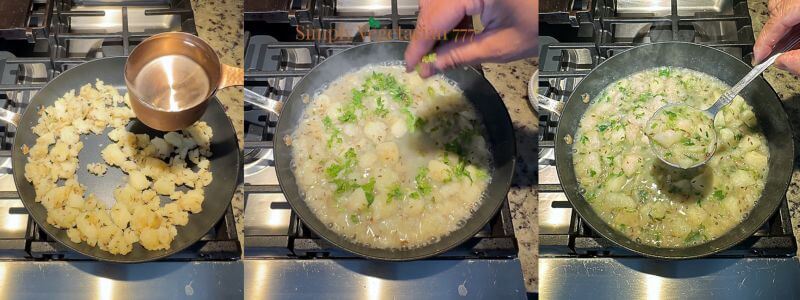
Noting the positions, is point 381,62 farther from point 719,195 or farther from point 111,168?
point 719,195

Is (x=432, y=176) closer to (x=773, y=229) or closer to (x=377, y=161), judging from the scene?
(x=377, y=161)

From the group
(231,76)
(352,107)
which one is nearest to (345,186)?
(352,107)

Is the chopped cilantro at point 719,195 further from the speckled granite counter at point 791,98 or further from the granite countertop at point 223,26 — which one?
the granite countertop at point 223,26

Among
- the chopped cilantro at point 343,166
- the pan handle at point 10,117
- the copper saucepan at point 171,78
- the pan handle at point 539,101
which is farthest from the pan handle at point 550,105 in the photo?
the pan handle at point 10,117

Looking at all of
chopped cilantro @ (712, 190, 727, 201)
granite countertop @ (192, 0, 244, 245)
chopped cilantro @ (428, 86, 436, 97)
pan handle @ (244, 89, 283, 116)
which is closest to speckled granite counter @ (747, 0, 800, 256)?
chopped cilantro @ (712, 190, 727, 201)

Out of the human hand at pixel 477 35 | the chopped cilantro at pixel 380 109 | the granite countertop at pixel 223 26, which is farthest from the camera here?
the granite countertop at pixel 223 26
